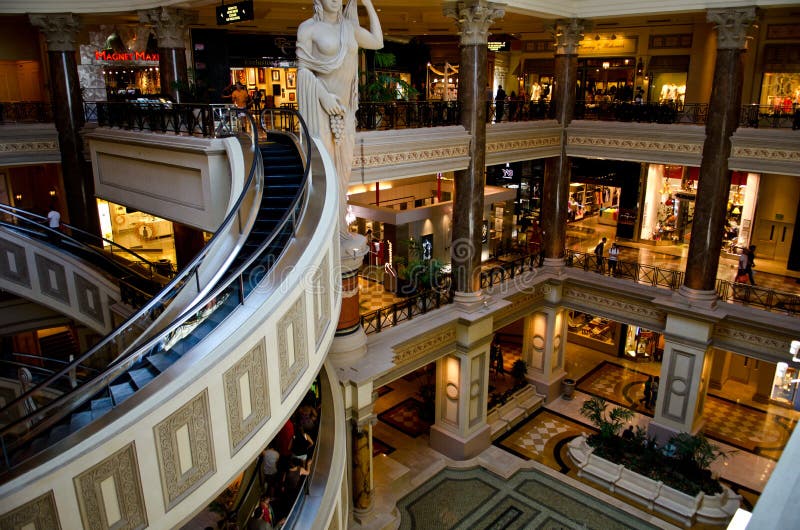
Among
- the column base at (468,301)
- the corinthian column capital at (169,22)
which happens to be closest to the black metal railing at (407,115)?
the corinthian column capital at (169,22)

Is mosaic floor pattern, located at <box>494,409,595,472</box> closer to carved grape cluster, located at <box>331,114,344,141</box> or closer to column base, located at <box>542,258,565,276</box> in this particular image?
column base, located at <box>542,258,565,276</box>

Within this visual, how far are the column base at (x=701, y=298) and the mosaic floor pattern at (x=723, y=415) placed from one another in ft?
10.2

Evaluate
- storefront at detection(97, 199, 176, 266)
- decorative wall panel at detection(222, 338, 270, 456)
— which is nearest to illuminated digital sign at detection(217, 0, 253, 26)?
decorative wall panel at detection(222, 338, 270, 456)

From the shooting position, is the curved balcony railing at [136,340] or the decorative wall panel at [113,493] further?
the curved balcony railing at [136,340]

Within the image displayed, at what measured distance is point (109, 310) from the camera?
10.1m

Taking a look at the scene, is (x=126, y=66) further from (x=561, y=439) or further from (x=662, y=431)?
(x=662, y=431)

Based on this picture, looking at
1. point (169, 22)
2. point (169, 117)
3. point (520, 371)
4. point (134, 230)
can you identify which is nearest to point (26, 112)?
point (169, 22)

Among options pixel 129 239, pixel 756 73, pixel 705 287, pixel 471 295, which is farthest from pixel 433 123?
pixel 129 239

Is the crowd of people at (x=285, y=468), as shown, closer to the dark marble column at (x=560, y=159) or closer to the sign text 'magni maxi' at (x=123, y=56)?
the dark marble column at (x=560, y=159)

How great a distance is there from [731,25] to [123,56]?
13.9m

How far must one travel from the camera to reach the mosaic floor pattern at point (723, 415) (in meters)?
12.1

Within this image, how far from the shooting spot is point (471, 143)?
1068 cm

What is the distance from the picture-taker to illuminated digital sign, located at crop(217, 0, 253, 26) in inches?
327

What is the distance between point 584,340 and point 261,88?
11.8 metres
